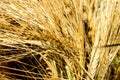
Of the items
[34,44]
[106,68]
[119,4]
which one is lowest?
[106,68]

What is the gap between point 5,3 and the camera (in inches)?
46.3

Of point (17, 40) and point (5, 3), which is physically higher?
point (5, 3)

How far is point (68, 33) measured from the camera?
103 centimetres

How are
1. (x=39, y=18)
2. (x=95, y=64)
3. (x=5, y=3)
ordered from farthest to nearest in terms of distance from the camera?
(x=5, y=3) → (x=39, y=18) → (x=95, y=64)

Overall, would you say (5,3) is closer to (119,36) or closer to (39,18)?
(39,18)

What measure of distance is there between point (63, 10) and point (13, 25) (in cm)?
23

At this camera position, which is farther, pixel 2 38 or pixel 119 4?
pixel 2 38

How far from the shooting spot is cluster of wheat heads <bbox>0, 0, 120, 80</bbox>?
0.96 m

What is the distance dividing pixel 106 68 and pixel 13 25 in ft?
1.42

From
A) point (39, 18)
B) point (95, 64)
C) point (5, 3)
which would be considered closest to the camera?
point (95, 64)

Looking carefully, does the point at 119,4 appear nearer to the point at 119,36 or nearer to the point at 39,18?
the point at 119,36

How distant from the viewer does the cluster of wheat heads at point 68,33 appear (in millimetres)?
963

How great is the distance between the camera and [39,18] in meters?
1.06

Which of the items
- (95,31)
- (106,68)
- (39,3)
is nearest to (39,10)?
(39,3)
